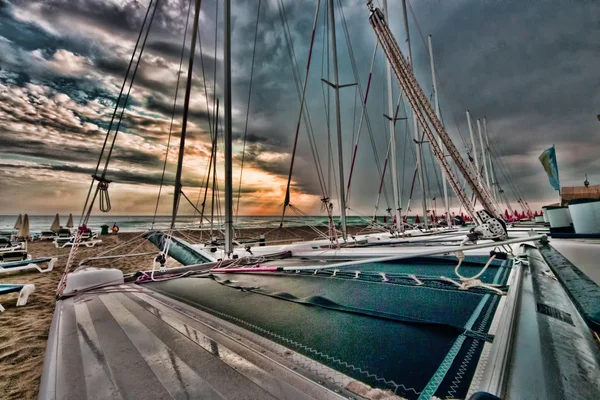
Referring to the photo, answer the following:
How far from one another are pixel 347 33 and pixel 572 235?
9433mm

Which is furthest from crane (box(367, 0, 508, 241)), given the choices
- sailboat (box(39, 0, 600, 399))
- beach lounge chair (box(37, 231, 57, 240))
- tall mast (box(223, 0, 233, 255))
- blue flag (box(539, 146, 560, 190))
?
beach lounge chair (box(37, 231, 57, 240))

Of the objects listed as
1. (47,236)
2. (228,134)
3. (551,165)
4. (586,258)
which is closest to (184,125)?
(228,134)

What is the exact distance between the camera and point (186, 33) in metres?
6.03

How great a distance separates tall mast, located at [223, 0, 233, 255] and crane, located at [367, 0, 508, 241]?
2.92 m

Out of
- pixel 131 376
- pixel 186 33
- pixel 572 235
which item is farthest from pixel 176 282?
pixel 572 235

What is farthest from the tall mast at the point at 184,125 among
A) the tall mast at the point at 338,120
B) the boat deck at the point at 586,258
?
the boat deck at the point at 586,258

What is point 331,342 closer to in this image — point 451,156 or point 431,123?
point 451,156

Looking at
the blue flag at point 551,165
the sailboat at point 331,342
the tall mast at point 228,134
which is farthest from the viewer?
the blue flag at point 551,165

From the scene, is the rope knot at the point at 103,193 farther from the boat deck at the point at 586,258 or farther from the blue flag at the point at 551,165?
the blue flag at the point at 551,165

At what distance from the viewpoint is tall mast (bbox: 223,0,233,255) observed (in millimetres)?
4687

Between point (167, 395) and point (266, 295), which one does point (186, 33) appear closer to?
point (266, 295)

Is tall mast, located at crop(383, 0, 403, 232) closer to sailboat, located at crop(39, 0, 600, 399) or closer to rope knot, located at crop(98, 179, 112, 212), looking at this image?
sailboat, located at crop(39, 0, 600, 399)

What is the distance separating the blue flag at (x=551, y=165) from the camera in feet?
35.1

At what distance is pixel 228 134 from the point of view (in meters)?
4.91
